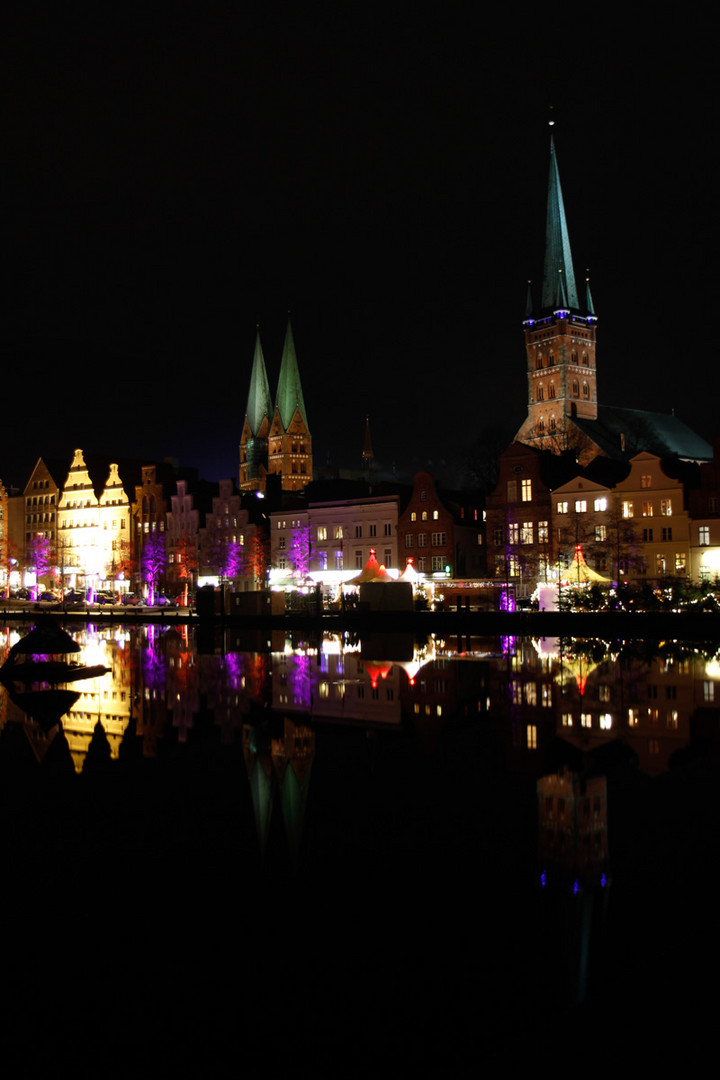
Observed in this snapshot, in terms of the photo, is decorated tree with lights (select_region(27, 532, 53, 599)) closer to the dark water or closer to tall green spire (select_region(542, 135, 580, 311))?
tall green spire (select_region(542, 135, 580, 311))

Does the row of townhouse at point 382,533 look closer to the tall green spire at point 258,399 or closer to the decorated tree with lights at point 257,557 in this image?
the decorated tree with lights at point 257,557

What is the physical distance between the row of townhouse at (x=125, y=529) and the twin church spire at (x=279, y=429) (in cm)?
5123

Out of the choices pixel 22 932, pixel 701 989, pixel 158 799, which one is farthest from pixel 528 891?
pixel 158 799

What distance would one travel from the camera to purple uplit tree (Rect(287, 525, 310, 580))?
94.2 meters

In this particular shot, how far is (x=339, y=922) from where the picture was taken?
7797 millimetres

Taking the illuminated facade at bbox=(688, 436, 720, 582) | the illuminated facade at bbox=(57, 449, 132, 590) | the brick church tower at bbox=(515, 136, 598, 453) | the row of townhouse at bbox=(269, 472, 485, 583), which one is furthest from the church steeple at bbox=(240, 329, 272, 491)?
the illuminated facade at bbox=(688, 436, 720, 582)

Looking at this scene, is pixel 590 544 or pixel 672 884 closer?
pixel 672 884

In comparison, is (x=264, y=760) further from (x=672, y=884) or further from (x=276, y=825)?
(x=672, y=884)

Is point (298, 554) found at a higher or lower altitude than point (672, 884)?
higher

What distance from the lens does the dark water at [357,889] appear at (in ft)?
20.3

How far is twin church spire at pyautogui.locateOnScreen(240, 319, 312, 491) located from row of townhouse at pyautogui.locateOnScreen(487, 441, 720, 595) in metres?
93.0

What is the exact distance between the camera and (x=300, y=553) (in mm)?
94375

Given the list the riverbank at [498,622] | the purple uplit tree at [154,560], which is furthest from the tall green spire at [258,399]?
the riverbank at [498,622]

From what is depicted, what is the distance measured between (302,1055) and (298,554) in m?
88.9
